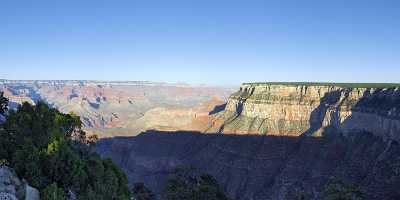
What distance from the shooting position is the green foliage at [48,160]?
134 ft

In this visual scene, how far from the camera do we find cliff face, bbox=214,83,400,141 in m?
110

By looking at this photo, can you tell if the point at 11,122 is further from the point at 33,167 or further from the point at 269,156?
the point at 269,156

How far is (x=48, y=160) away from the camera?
43625 mm

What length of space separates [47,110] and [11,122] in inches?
210

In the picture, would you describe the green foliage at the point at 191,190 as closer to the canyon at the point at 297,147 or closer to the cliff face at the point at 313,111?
the canyon at the point at 297,147

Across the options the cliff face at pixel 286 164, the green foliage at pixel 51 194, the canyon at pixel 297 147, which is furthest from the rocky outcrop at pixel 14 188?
the cliff face at pixel 286 164

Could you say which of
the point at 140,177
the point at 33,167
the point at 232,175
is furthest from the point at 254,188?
the point at 33,167

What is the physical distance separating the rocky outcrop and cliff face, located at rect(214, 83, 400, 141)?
279 feet

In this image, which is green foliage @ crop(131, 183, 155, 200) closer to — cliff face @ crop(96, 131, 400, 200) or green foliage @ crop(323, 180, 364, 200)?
green foliage @ crop(323, 180, 364, 200)

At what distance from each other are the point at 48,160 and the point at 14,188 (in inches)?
363

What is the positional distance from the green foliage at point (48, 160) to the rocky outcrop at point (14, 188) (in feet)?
5.84

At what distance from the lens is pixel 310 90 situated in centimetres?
15312

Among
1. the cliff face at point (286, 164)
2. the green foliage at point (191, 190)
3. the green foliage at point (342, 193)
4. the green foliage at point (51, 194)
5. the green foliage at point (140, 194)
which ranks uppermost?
the green foliage at point (51, 194)

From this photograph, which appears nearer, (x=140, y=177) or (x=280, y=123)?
(x=280, y=123)
